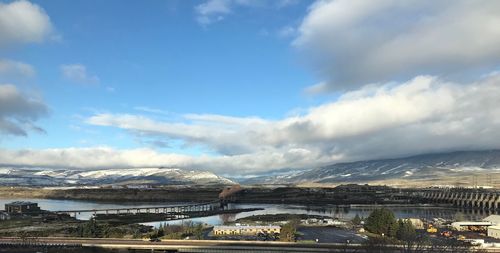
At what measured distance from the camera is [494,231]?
287ft

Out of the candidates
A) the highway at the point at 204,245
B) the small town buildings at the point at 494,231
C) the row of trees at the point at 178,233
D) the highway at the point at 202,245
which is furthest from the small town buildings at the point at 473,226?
A: the row of trees at the point at 178,233

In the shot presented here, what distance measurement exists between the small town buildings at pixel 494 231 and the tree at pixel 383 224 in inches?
724

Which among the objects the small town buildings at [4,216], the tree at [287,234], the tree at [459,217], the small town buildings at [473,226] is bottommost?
the tree at [459,217]

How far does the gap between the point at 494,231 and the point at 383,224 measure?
20.9 m

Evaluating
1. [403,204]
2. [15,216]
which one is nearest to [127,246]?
[15,216]

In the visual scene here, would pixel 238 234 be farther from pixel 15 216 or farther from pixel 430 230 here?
pixel 15 216

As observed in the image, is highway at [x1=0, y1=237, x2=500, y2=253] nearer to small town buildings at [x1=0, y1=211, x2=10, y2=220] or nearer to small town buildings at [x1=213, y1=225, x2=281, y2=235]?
small town buildings at [x1=213, y1=225, x2=281, y2=235]

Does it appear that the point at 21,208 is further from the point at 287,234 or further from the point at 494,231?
the point at 494,231

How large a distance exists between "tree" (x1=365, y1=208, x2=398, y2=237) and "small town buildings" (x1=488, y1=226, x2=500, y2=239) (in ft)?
60.3

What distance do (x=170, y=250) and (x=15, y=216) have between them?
88.7 m

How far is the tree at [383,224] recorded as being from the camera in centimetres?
8175

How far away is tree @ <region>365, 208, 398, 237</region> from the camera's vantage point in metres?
81.8

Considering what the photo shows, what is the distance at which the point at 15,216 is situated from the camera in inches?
5438

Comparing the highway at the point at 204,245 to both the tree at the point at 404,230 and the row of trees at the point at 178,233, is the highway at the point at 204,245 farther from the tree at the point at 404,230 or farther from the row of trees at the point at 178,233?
the tree at the point at 404,230
